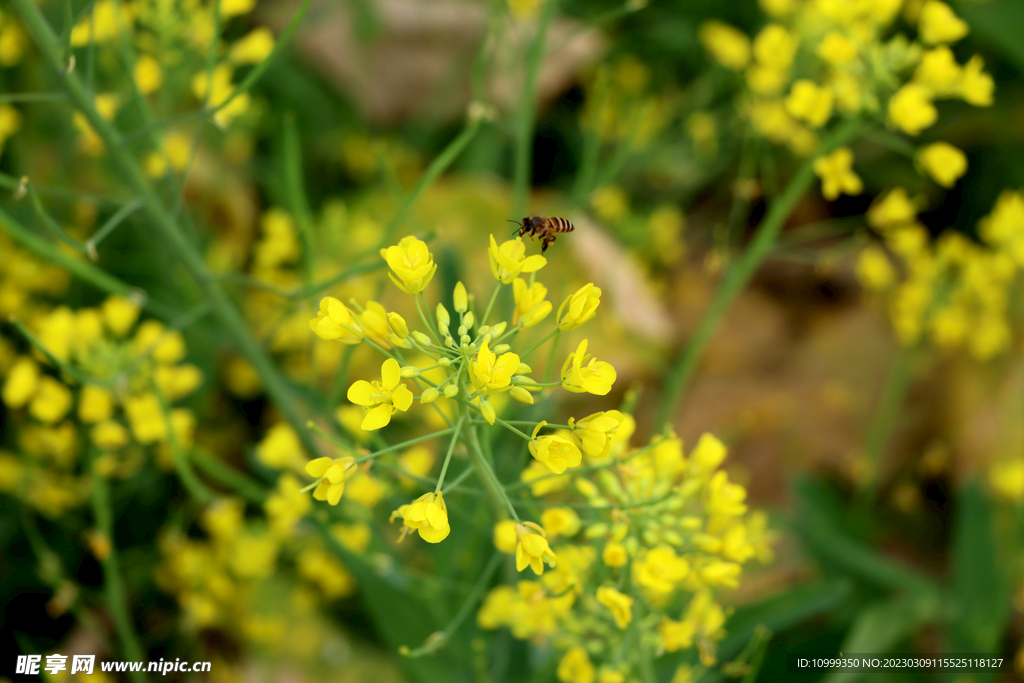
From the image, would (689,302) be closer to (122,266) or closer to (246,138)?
(246,138)

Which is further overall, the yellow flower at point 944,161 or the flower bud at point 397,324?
the yellow flower at point 944,161

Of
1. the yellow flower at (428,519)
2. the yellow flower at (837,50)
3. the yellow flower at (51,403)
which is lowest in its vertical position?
the yellow flower at (51,403)

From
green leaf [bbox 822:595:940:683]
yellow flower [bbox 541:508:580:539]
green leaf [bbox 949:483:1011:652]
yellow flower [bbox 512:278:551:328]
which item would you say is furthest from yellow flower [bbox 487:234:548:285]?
green leaf [bbox 949:483:1011:652]

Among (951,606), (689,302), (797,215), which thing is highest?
(797,215)

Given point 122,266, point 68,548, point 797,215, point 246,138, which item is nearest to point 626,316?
point 797,215

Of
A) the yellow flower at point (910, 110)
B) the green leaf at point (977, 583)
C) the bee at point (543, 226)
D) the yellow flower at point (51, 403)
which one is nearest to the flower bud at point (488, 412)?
the bee at point (543, 226)

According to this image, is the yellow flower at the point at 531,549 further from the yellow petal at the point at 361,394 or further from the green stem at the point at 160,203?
the green stem at the point at 160,203
